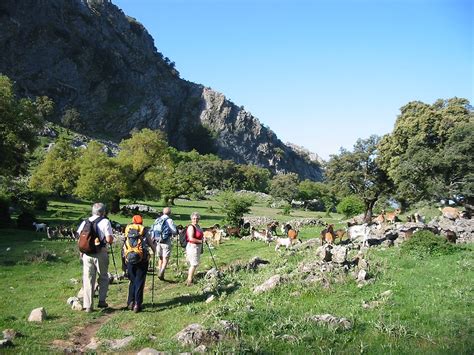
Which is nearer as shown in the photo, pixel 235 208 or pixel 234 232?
pixel 234 232

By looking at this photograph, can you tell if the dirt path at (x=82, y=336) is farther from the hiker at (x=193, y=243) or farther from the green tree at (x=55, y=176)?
the green tree at (x=55, y=176)

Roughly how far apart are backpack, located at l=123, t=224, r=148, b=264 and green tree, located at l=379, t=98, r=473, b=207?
87.7 feet

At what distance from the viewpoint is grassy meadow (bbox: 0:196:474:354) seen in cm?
734

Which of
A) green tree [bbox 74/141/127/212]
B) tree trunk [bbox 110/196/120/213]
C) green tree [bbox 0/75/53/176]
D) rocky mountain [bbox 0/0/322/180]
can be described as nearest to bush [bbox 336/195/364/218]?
green tree [bbox 74/141/127/212]

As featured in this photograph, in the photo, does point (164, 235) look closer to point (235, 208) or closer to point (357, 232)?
point (357, 232)

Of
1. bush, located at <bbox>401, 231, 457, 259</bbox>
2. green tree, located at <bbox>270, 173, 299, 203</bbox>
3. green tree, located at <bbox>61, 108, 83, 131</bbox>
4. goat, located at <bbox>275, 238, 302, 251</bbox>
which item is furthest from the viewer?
green tree, located at <bbox>61, 108, 83, 131</bbox>

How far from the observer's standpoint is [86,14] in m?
160

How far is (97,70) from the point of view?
6245 inches

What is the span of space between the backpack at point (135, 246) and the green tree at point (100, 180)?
3075 centimetres

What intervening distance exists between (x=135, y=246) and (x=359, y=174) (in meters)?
Result: 35.5

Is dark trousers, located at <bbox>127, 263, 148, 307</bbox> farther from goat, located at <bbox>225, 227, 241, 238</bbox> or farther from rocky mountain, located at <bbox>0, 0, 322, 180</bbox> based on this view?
rocky mountain, located at <bbox>0, 0, 322, 180</bbox>

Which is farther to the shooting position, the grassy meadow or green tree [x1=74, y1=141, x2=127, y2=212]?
green tree [x1=74, y1=141, x2=127, y2=212]

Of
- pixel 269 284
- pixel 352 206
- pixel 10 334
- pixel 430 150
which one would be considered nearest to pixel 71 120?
pixel 352 206

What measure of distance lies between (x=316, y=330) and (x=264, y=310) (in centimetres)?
167
